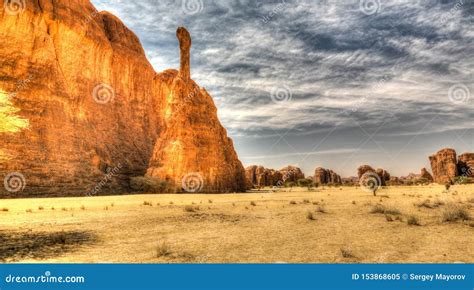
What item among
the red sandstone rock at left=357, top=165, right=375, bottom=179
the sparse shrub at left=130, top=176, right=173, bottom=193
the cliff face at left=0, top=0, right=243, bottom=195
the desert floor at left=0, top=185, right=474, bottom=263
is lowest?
the desert floor at left=0, top=185, right=474, bottom=263

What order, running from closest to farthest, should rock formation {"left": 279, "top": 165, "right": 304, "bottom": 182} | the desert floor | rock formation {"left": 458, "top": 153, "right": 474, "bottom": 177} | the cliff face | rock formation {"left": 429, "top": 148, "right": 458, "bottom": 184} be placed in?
the desert floor → the cliff face → rock formation {"left": 458, "top": 153, "right": 474, "bottom": 177} → rock formation {"left": 429, "top": 148, "right": 458, "bottom": 184} → rock formation {"left": 279, "top": 165, "right": 304, "bottom": 182}

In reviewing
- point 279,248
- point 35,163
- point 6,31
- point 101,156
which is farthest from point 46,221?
point 6,31

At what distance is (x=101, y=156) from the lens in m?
47.2

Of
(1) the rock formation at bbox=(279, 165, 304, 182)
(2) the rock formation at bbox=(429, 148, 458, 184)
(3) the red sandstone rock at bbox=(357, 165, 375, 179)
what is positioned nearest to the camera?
(3) the red sandstone rock at bbox=(357, 165, 375, 179)

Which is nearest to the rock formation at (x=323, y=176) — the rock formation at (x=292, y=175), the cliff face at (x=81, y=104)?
the rock formation at (x=292, y=175)

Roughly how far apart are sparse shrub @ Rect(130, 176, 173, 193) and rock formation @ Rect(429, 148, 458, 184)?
96.1 meters

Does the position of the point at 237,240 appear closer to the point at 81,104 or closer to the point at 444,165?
the point at 81,104

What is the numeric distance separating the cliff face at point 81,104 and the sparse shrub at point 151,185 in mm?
2918

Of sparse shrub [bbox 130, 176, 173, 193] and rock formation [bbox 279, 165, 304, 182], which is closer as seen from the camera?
sparse shrub [bbox 130, 176, 173, 193]

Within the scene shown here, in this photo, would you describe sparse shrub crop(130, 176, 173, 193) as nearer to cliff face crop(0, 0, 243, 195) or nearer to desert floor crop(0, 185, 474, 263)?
cliff face crop(0, 0, 243, 195)

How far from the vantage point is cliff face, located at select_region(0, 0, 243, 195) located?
38.8m

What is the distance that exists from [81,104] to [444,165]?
368 ft

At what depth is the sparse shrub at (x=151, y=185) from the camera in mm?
43438

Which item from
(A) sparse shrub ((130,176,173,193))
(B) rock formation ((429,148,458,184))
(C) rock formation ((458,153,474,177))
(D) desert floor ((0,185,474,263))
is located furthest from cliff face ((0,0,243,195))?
(C) rock formation ((458,153,474,177))
